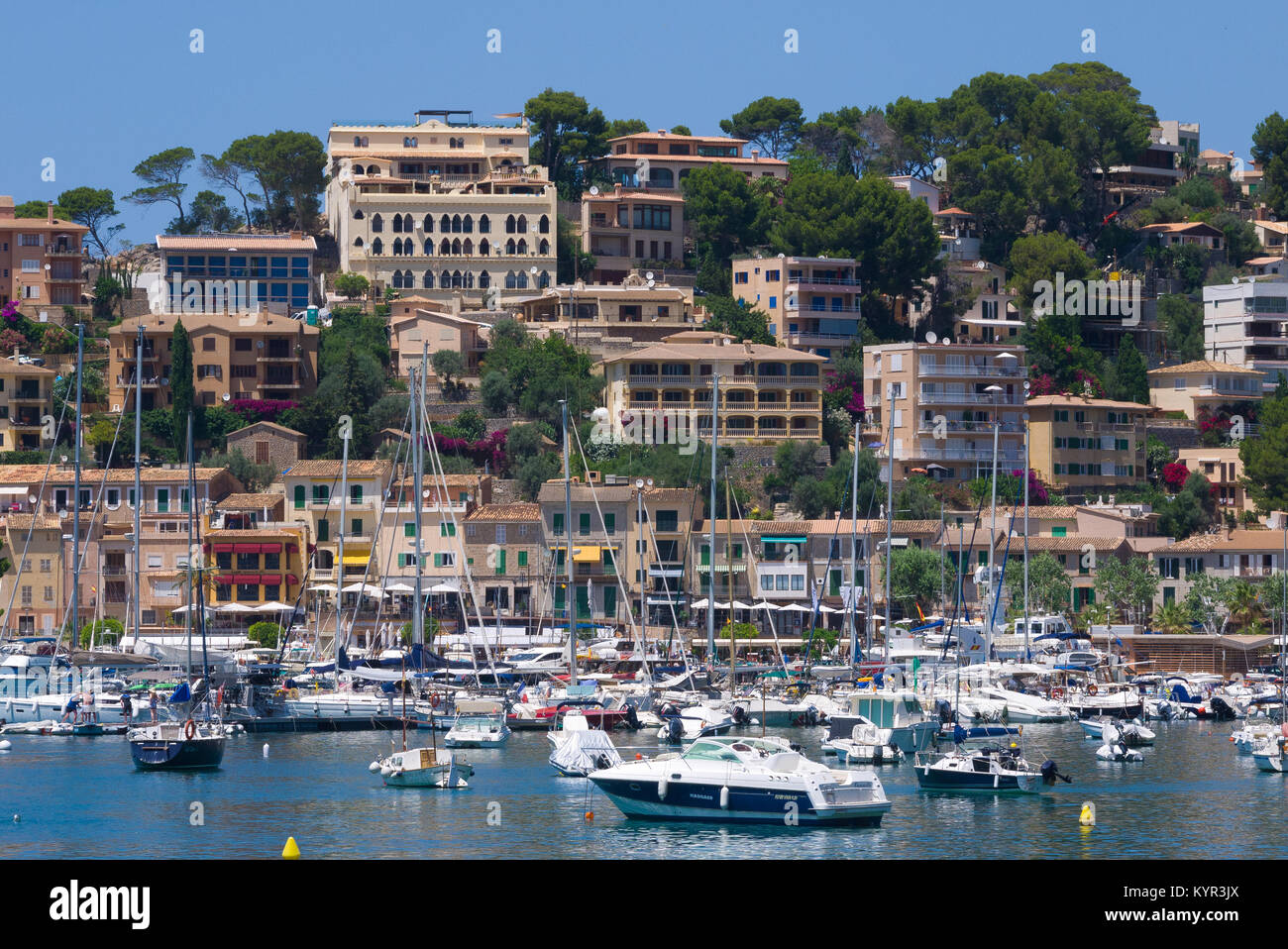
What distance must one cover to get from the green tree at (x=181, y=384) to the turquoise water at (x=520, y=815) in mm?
32926

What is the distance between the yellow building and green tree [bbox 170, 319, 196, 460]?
116 ft

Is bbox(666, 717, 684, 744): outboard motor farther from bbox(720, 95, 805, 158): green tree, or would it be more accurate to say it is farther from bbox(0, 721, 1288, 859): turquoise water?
bbox(720, 95, 805, 158): green tree

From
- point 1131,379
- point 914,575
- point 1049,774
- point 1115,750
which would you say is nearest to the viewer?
point 1049,774

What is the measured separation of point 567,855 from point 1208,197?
93203mm

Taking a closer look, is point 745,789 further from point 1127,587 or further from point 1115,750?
point 1127,587

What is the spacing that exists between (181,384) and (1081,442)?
1483 inches

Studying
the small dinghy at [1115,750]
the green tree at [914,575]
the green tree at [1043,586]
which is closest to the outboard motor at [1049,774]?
the small dinghy at [1115,750]

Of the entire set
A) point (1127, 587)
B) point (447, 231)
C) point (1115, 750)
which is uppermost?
point (447, 231)

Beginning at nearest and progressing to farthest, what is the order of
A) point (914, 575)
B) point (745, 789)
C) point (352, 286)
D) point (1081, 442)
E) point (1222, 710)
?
point (745, 789)
point (1222, 710)
point (914, 575)
point (1081, 442)
point (352, 286)

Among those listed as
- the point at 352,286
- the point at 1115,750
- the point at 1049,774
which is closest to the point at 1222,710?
the point at 1115,750

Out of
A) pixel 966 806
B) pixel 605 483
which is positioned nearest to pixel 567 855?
pixel 966 806

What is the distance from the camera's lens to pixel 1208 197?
380ft

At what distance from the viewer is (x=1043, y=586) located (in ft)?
238
